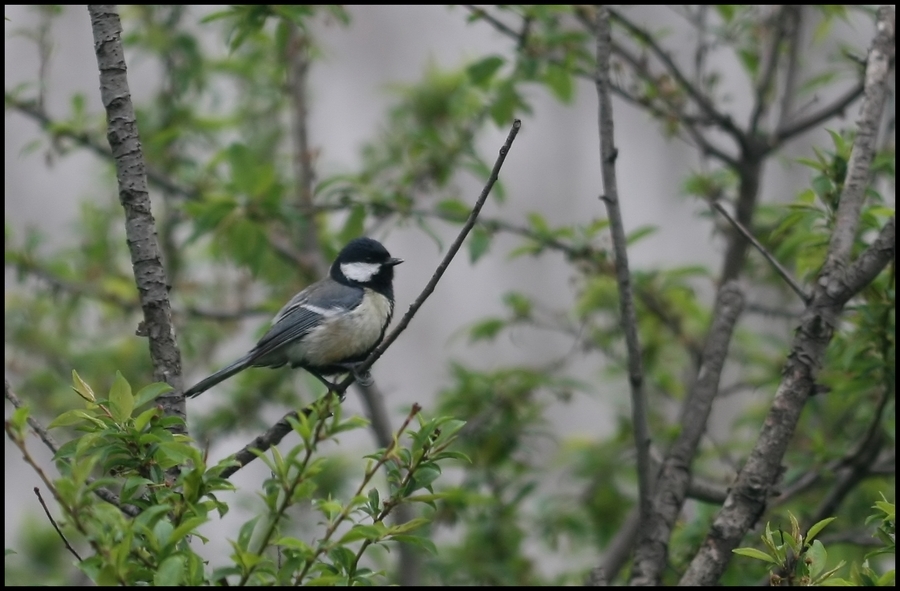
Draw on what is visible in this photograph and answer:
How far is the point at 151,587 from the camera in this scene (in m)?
1.83

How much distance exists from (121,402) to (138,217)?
0.67 m

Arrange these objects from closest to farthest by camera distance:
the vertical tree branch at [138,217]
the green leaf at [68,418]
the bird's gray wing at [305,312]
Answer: the green leaf at [68,418] → the vertical tree branch at [138,217] → the bird's gray wing at [305,312]

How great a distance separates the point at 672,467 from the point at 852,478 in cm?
83

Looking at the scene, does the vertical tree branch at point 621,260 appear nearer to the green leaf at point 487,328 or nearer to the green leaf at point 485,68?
the green leaf at point 485,68

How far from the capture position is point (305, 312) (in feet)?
14.3

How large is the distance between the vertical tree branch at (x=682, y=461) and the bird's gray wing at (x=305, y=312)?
1585 mm

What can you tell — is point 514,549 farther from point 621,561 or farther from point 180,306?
point 180,306

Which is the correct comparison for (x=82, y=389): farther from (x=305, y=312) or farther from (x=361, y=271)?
(x=361, y=271)

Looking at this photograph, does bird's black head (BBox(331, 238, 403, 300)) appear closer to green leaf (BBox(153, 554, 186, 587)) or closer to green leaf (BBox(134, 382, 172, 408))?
green leaf (BBox(134, 382, 172, 408))

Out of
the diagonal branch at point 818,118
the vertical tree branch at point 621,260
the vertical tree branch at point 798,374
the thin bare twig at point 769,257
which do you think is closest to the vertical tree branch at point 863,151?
the vertical tree branch at point 798,374

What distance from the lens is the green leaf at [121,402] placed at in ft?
7.13

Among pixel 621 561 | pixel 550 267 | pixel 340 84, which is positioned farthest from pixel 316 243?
pixel 550 267

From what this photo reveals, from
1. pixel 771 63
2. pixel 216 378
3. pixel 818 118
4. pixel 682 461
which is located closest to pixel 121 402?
pixel 216 378

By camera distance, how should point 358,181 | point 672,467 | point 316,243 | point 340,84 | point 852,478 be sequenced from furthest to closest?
point 340,84 < point 316,243 < point 358,181 < point 852,478 < point 672,467
